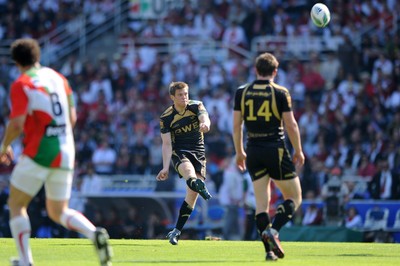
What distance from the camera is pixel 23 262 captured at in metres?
11.1

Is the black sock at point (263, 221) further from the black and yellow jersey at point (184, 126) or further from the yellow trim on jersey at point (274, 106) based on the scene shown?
the black and yellow jersey at point (184, 126)

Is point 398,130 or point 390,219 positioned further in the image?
point 398,130

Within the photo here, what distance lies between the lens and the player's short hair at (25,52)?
11.2m

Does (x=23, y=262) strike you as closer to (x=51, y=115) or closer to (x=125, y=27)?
(x=51, y=115)

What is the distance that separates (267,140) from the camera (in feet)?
42.3

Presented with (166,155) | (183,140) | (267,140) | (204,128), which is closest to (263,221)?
(267,140)

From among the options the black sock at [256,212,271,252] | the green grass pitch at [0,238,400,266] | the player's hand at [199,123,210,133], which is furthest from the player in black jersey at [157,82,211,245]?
the black sock at [256,212,271,252]

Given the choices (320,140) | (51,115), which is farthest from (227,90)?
(51,115)

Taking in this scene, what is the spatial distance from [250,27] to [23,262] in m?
23.1

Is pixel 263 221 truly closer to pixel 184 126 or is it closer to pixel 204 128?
pixel 204 128

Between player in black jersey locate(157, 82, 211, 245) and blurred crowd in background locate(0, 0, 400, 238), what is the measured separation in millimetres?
8424

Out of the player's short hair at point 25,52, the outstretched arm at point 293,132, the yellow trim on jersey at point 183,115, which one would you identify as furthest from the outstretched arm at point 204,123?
the player's short hair at point 25,52

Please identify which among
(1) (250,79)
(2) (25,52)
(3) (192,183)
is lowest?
(3) (192,183)

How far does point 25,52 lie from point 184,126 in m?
5.81
